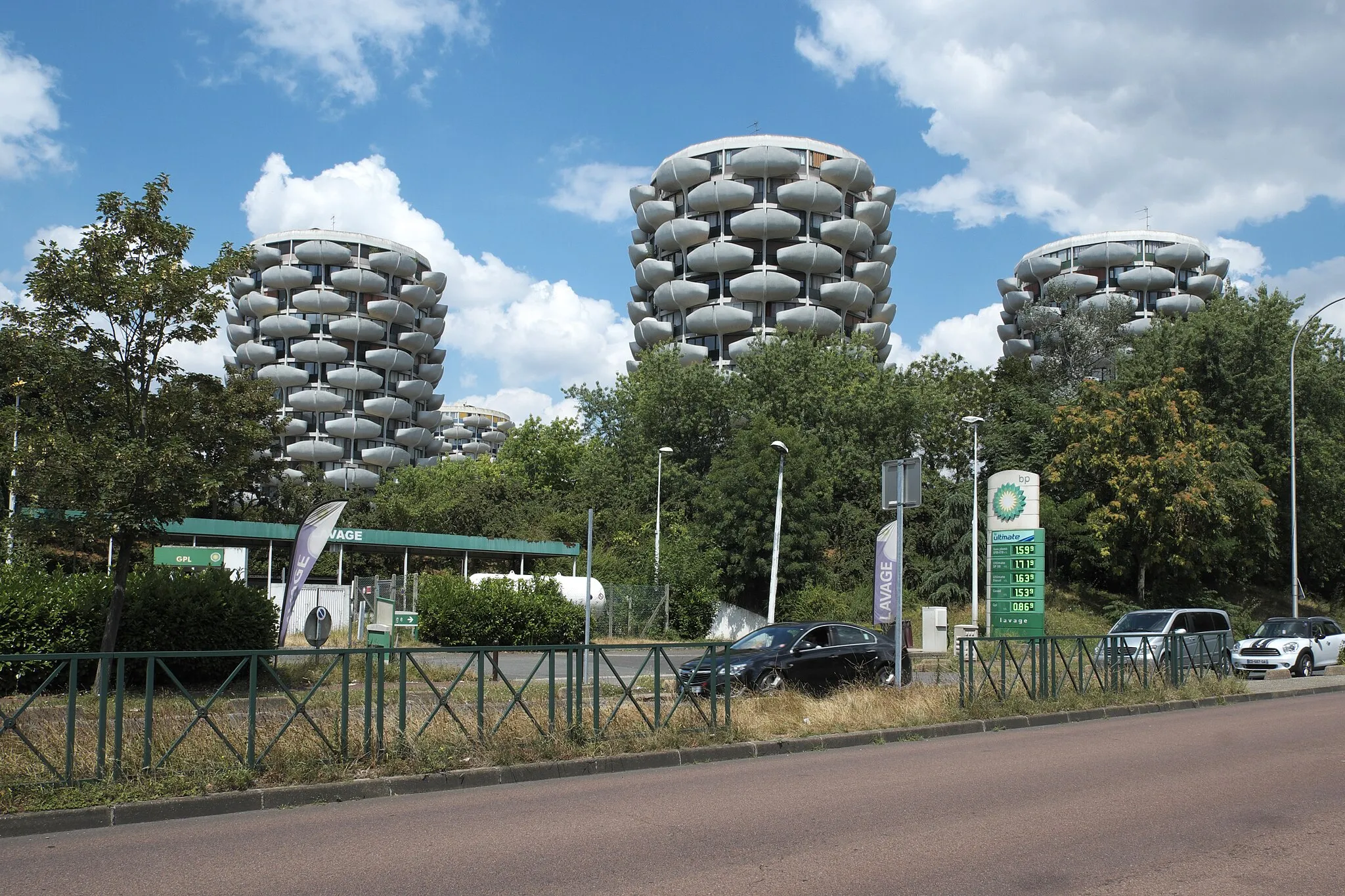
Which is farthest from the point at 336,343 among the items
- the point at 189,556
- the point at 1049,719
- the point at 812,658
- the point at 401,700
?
the point at 401,700

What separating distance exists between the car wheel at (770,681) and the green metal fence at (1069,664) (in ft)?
9.89

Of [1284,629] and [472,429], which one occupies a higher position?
[472,429]

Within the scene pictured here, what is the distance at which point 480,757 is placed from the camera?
34.6ft

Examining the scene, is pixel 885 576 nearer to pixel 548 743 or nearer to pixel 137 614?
pixel 548 743

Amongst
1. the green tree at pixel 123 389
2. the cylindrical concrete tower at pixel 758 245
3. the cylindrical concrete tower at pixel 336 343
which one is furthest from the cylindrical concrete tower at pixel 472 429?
the green tree at pixel 123 389

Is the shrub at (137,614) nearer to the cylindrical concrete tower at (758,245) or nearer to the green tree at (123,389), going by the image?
the green tree at (123,389)

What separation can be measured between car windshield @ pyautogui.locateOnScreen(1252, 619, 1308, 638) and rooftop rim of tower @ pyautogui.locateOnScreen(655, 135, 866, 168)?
64997 millimetres

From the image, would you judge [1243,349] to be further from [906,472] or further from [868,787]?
[868,787]

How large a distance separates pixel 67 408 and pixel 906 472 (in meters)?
11.8

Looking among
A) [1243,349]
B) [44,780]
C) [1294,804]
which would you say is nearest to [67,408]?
[44,780]

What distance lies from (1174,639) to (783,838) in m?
14.6

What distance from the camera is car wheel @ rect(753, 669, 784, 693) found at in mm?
17156

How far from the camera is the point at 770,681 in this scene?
17.3m

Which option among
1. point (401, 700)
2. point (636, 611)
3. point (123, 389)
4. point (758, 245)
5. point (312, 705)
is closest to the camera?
point (312, 705)
